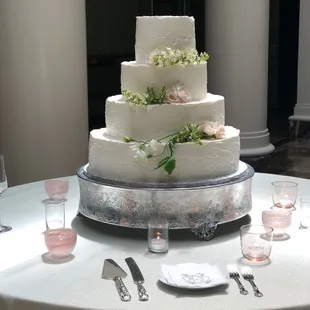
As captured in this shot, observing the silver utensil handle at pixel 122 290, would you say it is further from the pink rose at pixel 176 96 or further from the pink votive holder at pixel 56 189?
the pink votive holder at pixel 56 189

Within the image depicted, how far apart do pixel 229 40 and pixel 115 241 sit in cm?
520

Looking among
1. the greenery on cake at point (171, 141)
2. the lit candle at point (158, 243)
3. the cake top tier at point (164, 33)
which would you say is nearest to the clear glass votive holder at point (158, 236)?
the lit candle at point (158, 243)

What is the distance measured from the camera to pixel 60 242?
2227mm

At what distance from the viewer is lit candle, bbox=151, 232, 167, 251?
2.32m

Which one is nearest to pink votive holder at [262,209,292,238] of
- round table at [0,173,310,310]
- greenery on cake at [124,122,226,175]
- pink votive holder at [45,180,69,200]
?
round table at [0,173,310,310]

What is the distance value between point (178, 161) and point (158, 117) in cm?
20

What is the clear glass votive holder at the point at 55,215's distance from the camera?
8.30 ft

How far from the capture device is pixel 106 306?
5.99ft

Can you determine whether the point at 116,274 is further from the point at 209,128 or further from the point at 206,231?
the point at 209,128

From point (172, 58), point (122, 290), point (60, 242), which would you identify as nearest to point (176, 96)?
point (172, 58)

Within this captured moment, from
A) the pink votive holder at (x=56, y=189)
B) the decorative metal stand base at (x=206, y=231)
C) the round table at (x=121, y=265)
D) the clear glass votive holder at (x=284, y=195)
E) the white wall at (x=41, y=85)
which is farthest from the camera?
the white wall at (x=41, y=85)

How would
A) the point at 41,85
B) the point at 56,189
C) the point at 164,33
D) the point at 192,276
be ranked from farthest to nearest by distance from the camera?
1. the point at 41,85
2. the point at 56,189
3. the point at 164,33
4. the point at 192,276

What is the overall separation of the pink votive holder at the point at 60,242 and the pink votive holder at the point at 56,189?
0.76 m

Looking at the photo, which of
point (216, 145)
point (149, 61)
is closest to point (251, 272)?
point (216, 145)
